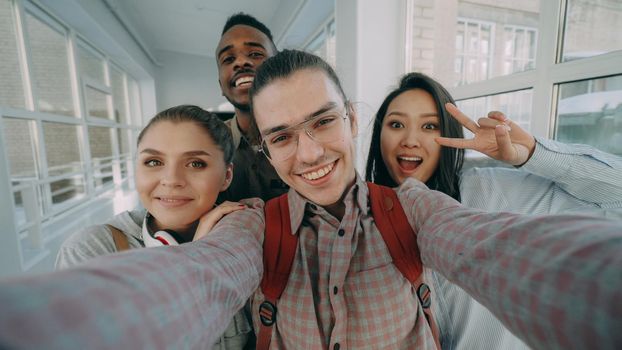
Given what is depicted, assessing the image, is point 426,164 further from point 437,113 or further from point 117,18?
point 117,18

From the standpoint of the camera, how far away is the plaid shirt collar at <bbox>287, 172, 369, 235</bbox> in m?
0.79

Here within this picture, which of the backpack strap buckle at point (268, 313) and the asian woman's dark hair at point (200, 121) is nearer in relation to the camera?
the backpack strap buckle at point (268, 313)

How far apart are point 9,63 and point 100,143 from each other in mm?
2367

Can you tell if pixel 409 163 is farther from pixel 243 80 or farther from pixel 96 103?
pixel 96 103

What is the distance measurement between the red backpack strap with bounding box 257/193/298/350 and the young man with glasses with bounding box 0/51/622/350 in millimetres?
22

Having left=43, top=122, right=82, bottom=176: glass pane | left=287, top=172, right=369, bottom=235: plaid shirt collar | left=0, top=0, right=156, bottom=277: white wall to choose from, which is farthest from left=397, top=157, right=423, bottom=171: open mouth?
left=43, top=122, right=82, bottom=176: glass pane

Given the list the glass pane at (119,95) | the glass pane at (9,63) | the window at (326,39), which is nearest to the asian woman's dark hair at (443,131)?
the window at (326,39)

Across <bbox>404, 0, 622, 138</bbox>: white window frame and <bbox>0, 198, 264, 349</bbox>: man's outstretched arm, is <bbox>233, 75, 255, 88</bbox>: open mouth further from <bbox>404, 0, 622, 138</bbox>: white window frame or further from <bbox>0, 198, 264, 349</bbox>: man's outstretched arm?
<bbox>404, 0, 622, 138</bbox>: white window frame

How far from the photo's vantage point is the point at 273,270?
72 centimetres

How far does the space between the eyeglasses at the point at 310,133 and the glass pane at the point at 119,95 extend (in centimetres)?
566

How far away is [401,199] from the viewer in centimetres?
83

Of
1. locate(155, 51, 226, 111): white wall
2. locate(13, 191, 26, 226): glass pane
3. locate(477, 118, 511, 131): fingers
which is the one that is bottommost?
locate(13, 191, 26, 226): glass pane

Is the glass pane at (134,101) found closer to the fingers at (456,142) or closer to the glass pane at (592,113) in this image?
the fingers at (456,142)

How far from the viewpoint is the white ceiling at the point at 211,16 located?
11.2ft
